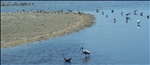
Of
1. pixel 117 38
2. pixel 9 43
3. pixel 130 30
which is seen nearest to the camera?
pixel 9 43

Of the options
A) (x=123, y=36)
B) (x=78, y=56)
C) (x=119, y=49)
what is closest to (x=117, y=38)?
(x=123, y=36)

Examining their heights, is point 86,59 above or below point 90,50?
below

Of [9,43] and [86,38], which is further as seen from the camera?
[86,38]

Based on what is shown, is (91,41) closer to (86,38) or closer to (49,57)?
(86,38)

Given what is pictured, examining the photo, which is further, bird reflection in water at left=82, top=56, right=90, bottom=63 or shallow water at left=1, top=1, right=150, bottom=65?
shallow water at left=1, top=1, right=150, bottom=65

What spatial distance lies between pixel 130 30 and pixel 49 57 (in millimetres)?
17938

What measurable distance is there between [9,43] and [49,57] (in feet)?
23.2

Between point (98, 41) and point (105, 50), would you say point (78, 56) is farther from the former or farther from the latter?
point (98, 41)

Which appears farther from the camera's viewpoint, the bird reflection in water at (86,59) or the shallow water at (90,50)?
the shallow water at (90,50)

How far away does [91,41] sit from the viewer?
37.8m

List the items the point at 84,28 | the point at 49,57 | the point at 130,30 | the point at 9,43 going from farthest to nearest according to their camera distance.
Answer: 1. the point at 84,28
2. the point at 130,30
3. the point at 9,43
4. the point at 49,57

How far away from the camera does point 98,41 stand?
3788 cm

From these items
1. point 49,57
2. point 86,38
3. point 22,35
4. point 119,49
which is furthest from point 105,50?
point 22,35

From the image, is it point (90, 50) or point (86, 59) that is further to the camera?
point (90, 50)
